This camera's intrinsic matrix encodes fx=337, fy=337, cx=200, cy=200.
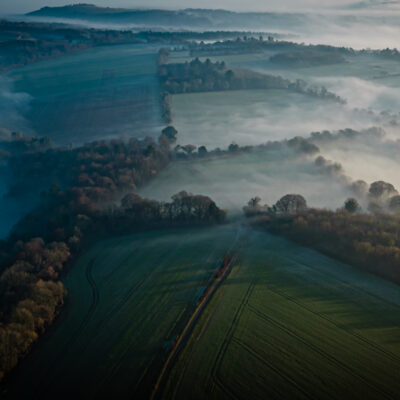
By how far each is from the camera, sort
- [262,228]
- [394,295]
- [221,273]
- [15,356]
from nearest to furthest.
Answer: [15,356] < [394,295] < [221,273] < [262,228]

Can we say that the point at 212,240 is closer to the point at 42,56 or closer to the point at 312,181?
the point at 312,181

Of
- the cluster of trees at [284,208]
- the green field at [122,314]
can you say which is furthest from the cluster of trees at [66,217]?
the cluster of trees at [284,208]

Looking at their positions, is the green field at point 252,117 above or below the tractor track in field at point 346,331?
above

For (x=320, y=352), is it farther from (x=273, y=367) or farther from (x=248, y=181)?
(x=248, y=181)

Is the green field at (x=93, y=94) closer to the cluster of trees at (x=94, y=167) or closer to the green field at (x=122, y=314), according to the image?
the cluster of trees at (x=94, y=167)

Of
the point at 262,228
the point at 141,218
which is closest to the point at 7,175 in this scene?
the point at 141,218

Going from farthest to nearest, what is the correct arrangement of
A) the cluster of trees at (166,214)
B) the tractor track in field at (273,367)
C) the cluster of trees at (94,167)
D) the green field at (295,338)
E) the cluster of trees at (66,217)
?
the cluster of trees at (94,167), the cluster of trees at (166,214), the cluster of trees at (66,217), the green field at (295,338), the tractor track in field at (273,367)

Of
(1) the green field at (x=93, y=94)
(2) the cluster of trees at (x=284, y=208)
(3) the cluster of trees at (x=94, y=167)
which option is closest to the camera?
(2) the cluster of trees at (x=284, y=208)

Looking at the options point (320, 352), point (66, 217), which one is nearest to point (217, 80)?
point (66, 217)
